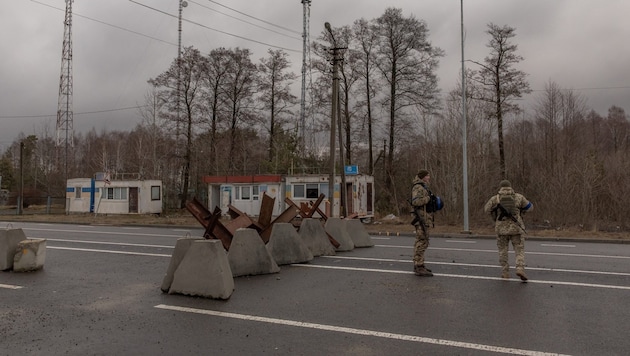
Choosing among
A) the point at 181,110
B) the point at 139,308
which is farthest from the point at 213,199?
the point at 139,308

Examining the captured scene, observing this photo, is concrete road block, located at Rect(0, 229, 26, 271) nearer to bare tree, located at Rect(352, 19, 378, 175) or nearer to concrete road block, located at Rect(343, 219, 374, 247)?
concrete road block, located at Rect(343, 219, 374, 247)

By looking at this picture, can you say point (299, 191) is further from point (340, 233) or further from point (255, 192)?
point (340, 233)

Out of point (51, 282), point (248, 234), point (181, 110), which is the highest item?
point (181, 110)

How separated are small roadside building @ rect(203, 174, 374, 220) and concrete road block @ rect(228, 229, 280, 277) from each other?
16.0m

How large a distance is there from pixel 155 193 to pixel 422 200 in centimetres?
2950

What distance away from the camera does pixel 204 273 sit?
654cm

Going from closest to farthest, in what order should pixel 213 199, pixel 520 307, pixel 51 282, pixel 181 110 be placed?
pixel 520 307
pixel 51 282
pixel 213 199
pixel 181 110

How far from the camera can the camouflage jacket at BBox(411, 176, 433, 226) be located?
8.30m

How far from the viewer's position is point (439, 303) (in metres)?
6.20

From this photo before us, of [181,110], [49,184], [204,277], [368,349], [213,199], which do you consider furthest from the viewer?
[49,184]

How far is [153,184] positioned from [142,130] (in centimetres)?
2074

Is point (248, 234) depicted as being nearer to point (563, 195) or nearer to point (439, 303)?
point (439, 303)

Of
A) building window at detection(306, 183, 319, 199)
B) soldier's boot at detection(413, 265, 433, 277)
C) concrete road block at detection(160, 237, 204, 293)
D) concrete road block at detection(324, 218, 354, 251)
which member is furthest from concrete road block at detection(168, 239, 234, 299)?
building window at detection(306, 183, 319, 199)

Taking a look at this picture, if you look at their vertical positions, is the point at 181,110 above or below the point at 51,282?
above
